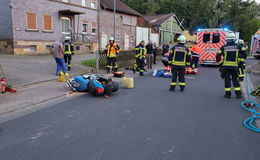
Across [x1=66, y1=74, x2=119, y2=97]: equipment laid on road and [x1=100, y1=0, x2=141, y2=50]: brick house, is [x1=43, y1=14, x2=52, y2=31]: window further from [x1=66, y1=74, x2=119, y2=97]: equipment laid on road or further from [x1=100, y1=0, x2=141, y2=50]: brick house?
[x1=66, y1=74, x2=119, y2=97]: equipment laid on road

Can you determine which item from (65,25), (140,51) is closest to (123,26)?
(65,25)

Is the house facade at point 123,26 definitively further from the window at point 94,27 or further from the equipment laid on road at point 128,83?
the equipment laid on road at point 128,83

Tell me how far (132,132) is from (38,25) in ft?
63.7

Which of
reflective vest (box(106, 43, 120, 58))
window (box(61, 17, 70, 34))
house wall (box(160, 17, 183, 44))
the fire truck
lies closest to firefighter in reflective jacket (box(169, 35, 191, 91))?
reflective vest (box(106, 43, 120, 58))

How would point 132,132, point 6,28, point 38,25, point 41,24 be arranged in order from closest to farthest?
point 132,132 < point 6,28 < point 38,25 < point 41,24

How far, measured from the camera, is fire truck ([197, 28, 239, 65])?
1791 centimetres

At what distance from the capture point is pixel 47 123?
17.3 feet

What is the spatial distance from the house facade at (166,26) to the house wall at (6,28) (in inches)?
1220

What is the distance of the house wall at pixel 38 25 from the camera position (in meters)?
19.6

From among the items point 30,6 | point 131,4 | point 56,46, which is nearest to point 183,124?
point 56,46

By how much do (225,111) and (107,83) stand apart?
361 cm

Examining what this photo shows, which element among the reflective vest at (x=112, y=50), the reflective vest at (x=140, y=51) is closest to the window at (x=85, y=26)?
the reflective vest at (x=112, y=50)

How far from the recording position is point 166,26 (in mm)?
49219

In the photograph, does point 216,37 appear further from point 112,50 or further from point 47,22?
point 47,22
